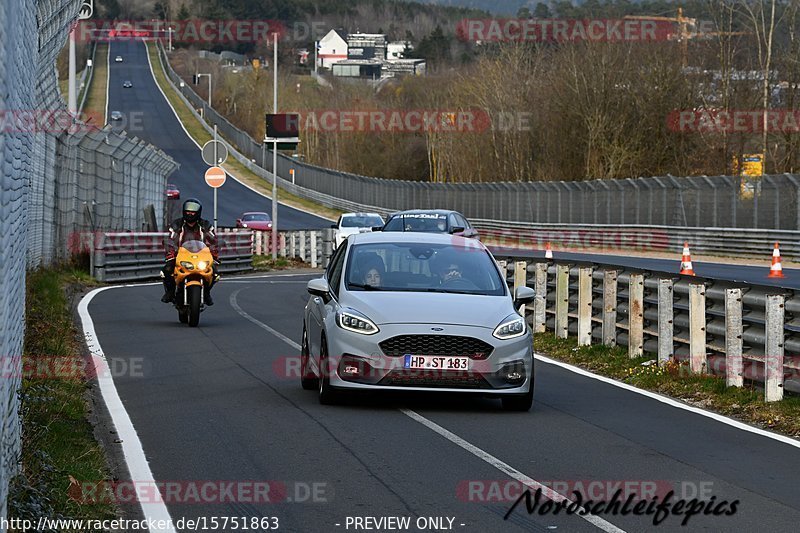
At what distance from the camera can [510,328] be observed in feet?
37.9

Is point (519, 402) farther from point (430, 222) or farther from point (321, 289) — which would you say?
point (430, 222)

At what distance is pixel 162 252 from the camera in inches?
1276

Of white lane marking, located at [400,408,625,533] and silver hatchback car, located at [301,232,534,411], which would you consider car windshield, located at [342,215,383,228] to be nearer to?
silver hatchback car, located at [301,232,534,411]

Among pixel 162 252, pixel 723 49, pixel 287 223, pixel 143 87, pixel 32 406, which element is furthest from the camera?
pixel 143 87

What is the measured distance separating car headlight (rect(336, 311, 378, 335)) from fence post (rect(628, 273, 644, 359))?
4968mm

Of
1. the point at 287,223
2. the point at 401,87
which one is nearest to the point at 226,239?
the point at 287,223

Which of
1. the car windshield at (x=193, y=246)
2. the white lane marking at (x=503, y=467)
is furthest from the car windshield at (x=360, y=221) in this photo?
the white lane marking at (x=503, y=467)

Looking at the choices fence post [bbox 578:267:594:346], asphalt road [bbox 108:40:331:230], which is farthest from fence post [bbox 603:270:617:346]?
asphalt road [bbox 108:40:331:230]

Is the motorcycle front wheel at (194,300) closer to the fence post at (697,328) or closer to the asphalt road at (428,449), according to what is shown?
the asphalt road at (428,449)

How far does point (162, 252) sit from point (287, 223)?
45.8 m

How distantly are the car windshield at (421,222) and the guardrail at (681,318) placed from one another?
9.74 m

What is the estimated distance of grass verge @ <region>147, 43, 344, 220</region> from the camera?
88.1m

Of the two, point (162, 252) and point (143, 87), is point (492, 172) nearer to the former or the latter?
point (162, 252)

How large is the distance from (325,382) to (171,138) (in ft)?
346
